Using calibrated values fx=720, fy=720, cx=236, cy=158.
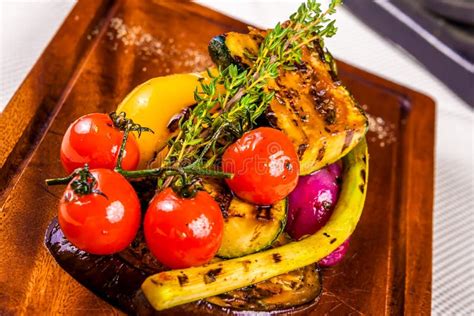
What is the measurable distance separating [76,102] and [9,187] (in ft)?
1.27

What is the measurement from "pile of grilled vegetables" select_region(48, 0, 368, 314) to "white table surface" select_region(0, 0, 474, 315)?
65 cm

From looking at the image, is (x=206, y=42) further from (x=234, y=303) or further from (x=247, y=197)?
(x=234, y=303)

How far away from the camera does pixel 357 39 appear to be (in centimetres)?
329

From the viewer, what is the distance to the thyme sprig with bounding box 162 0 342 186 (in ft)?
5.43

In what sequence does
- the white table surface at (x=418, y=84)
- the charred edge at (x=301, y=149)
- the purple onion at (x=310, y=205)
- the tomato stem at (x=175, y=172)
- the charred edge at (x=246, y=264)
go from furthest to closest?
the white table surface at (x=418, y=84)
the purple onion at (x=310, y=205)
the charred edge at (x=301, y=149)
the charred edge at (x=246, y=264)
the tomato stem at (x=175, y=172)

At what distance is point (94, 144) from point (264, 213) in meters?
0.43

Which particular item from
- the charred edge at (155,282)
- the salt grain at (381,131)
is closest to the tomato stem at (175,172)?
the charred edge at (155,282)

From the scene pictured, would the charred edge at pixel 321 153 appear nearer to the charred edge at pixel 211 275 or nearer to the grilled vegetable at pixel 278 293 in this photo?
the grilled vegetable at pixel 278 293

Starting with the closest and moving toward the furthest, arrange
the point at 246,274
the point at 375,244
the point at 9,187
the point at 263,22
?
the point at 246,274, the point at 9,187, the point at 375,244, the point at 263,22

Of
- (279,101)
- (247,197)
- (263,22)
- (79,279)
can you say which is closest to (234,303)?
(247,197)

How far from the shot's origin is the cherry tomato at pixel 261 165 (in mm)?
1646

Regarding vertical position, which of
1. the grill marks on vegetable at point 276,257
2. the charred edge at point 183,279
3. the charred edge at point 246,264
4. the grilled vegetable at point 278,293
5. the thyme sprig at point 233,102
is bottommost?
the grilled vegetable at point 278,293

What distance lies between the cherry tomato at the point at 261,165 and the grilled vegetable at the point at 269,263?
0.48ft

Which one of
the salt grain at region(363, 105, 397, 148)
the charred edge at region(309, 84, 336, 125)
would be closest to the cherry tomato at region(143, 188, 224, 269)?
the charred edge at region(309, 84, 336, 125)
